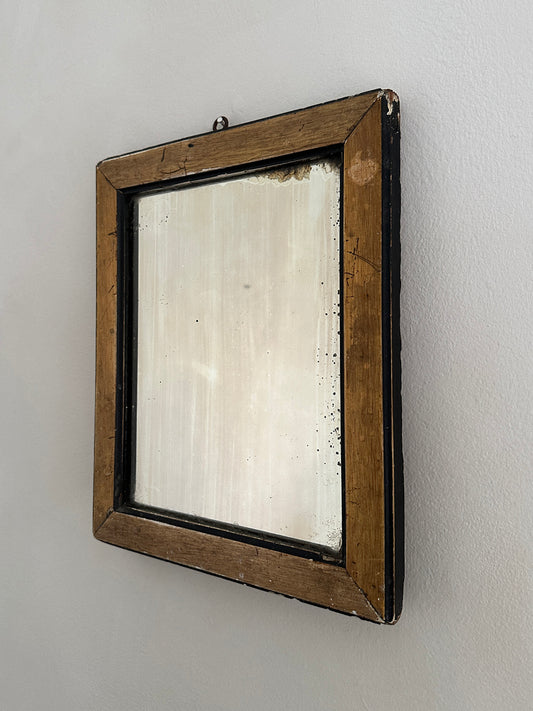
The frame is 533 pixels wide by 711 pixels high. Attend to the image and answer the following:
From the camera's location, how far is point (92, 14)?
87 cm

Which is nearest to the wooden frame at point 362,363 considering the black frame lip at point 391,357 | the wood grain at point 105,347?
the black frame lip at point 391,357

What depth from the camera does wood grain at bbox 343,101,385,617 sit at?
539 millimetres

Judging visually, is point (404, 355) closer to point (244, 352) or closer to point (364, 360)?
point (364, 360)

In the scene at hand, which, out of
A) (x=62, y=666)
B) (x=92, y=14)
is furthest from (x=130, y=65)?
(x=62, y=666)

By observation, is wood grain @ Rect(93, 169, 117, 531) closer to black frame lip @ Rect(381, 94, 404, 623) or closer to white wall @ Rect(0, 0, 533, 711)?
white wall @ Rect(0, 0, 533, 711)

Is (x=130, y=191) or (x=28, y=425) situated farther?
(x=28, y=425)

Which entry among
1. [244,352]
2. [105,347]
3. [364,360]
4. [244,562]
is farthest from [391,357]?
[105,347]

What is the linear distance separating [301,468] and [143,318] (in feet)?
1.01

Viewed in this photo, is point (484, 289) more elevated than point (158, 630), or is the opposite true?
point (484, 289)

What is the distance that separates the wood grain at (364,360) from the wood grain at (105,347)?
36cm

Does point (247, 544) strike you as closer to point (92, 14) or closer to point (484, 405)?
point (484, 405)

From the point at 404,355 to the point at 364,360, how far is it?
0.06 meters

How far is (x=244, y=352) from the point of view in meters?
0.65

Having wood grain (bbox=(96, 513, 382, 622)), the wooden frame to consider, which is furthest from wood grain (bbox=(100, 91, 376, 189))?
wood grain (bbox=(96, 513, 382, 622))
